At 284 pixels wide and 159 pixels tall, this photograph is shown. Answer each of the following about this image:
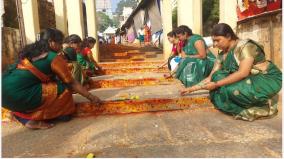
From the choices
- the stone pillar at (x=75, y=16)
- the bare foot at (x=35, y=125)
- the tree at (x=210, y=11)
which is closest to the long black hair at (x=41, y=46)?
the bare foot at (x=35, y=125)

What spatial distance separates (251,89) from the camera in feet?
10.8

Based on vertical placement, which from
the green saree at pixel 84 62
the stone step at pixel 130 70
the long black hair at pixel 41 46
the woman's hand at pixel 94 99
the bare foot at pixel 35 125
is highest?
the long black hair at pixel 41 46

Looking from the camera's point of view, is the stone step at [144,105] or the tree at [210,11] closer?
the stone step at [144,105]

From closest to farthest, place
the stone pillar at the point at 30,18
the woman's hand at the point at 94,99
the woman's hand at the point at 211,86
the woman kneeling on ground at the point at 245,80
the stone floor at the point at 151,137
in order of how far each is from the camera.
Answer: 1. the stone floor at the point at 151,137
2. the woman kneeling on ground at the point at 245,80
3. the woman's hand at the point at 211,86
4. the woman's hand at the point at 94,99
5. the stone pillar at the point at 30,18

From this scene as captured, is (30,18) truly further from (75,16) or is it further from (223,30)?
(223,30)

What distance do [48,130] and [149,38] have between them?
46.6ft

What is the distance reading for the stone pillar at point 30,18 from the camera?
→ 8.11 metres

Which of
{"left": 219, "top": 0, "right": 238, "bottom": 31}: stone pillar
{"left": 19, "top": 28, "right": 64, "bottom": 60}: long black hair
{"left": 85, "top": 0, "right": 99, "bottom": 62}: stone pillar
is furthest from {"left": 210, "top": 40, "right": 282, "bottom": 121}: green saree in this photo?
{"left": 85, "top": 0, "right": 99, "bottom": 62}: stone pillar

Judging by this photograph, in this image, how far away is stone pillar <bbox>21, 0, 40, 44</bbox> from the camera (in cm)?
811

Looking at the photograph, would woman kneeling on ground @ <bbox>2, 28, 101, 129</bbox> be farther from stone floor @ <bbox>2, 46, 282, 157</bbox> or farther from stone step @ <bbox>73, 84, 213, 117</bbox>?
stone step @ <bbox>73, 84, 213, 117</bbox>

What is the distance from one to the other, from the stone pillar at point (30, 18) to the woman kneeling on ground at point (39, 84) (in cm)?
540

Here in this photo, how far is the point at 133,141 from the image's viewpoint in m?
2.82

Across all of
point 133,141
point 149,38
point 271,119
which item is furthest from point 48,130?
point 149,38

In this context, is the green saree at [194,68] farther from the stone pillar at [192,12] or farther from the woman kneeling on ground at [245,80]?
the stone pillar at [192,12]
